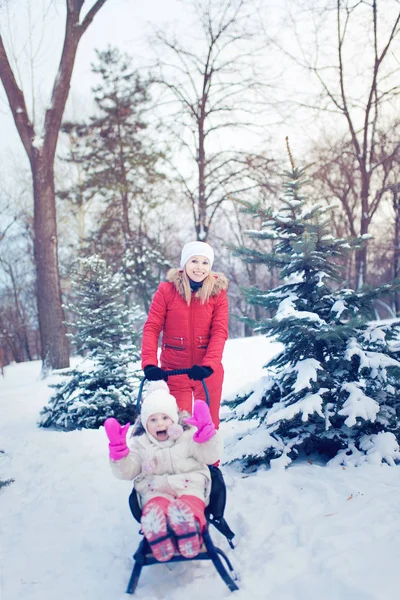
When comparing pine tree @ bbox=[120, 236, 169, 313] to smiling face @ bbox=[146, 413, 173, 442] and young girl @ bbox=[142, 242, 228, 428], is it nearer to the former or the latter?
young girl @ bbox=[142, 242, 228, 428]

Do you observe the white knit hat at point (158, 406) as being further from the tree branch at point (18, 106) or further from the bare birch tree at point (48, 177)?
the tree branch at point (18, 106)

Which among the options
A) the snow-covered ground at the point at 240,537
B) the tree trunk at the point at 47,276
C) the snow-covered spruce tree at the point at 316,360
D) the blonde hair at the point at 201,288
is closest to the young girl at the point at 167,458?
the snow-covered ground at the point at 240,537

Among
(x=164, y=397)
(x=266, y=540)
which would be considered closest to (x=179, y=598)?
(x=266, y=540)

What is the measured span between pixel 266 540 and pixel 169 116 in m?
15.0

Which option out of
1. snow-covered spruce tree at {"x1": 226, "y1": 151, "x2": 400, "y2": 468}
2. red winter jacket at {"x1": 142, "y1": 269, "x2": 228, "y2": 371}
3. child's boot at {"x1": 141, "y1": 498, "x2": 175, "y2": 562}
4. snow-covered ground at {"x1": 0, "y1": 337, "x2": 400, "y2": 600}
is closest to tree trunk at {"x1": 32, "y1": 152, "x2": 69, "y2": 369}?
snow-covered ground at {"x1": 0, "y1": 337, "x2": 400, "y2": 600}

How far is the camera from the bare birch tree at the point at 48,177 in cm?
991

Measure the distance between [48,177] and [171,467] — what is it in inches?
349

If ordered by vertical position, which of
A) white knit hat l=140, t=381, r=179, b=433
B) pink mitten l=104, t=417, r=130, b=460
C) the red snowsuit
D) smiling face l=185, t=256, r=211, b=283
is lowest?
pink mitten l=104, t=417, r=130, b=460

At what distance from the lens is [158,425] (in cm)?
283

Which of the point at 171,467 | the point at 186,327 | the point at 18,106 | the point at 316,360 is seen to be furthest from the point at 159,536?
the point at 18,106

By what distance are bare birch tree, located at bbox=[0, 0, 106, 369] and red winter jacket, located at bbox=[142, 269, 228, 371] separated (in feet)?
22.4

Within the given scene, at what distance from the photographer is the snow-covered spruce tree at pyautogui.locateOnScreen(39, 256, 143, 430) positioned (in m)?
6.14

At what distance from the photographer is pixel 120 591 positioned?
2562 millimetres

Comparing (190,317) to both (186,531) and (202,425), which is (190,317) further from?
(186,531)
